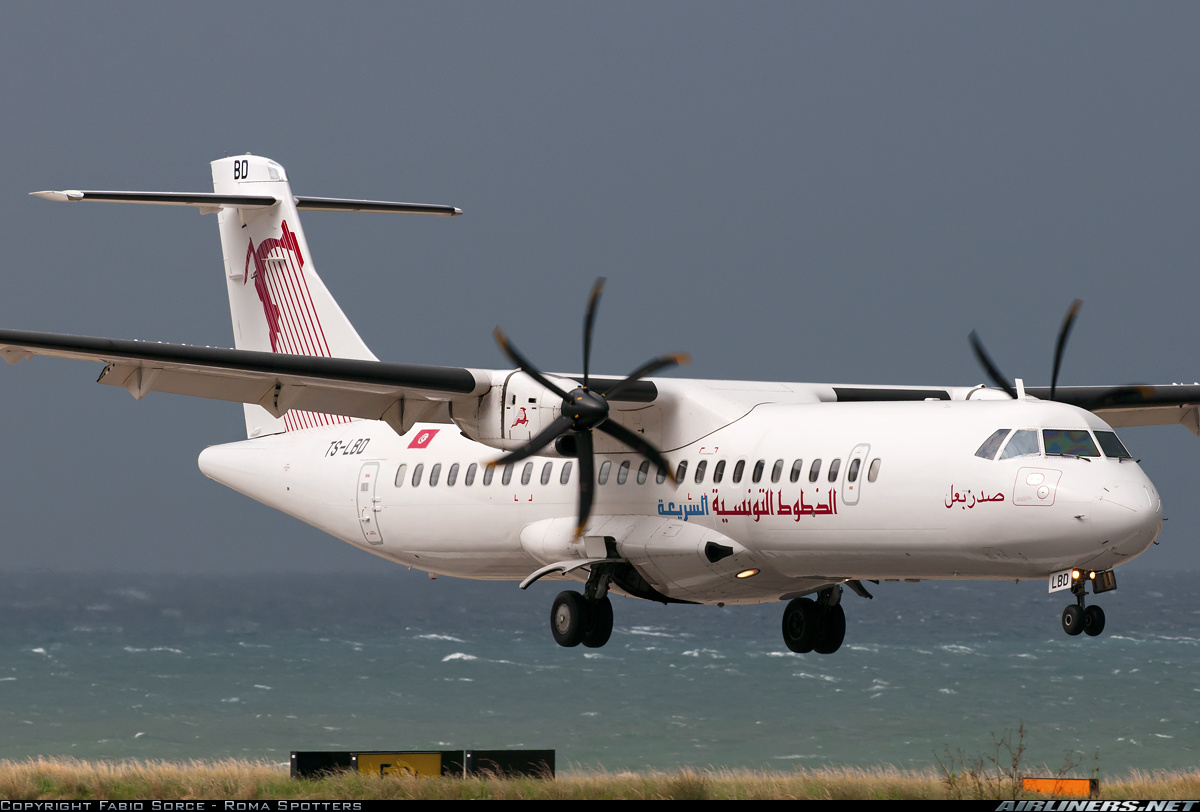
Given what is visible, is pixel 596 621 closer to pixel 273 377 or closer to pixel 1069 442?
pixel 273 377

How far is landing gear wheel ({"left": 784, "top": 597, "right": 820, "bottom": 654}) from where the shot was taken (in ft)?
66.5

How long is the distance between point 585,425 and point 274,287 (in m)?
8.42

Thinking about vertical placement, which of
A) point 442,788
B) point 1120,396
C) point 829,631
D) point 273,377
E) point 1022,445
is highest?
point 1120,396

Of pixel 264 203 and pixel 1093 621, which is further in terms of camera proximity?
pixel 264 203

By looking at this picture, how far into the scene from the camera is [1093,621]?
14.9m

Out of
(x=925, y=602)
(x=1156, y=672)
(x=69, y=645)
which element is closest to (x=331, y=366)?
(x=1156, y=672)

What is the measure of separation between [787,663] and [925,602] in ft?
155

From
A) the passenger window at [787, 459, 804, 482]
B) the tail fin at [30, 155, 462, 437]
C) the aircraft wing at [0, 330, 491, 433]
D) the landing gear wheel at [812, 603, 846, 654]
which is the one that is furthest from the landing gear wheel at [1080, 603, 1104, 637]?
the tail fin at [30, 155, 462, 437]

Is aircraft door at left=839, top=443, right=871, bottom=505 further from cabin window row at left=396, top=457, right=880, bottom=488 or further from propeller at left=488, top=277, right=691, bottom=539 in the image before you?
propeller at left=488, top=277, right=691, bottom=539

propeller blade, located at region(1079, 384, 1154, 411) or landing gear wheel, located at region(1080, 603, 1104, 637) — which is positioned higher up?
propeller blade, located at region(1079, 384, 1154, 411)

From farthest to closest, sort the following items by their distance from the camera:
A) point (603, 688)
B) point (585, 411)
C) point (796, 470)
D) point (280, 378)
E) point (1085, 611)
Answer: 1. point (603, 688)
2. point (280, 378)
3. point (585, 411)
4. point (796, 470)
5. point (1085, 611)

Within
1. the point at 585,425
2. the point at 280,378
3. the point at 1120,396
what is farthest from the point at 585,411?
the point at 1120,396

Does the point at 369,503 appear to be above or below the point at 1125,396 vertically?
below

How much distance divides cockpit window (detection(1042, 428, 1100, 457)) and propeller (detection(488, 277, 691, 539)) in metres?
4.23
